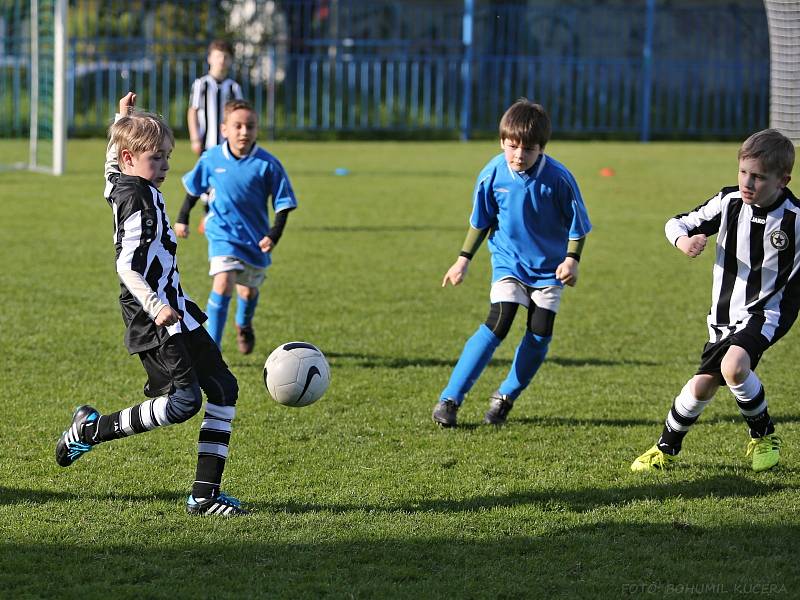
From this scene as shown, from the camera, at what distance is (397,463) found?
5090mm

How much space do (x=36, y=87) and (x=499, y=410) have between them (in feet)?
41.6

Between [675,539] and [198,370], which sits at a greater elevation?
[198,370]

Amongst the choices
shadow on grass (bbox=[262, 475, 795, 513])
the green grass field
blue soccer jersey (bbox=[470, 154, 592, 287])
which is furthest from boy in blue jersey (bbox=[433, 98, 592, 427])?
shadow on grass (bbox=[262, 475, 795, 513])

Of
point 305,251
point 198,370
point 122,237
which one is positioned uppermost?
point 122,237

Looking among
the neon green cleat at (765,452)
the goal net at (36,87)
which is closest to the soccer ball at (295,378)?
the neon green cleat at (765,452)

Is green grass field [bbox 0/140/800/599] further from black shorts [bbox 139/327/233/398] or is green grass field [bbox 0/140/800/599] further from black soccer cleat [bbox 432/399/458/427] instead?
black shorts [bbox 139/327/233/398]

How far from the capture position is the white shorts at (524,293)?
581 cm

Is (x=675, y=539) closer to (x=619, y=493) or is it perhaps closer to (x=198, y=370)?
(x=619, y=493)

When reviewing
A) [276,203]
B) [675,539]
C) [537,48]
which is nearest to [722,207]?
[675,539]

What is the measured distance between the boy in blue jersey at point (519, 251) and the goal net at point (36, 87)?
10874 millimetres

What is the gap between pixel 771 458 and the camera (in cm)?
500

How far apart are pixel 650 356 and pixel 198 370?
150 inches

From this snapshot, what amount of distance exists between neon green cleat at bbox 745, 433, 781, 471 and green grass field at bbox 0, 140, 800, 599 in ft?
0.23

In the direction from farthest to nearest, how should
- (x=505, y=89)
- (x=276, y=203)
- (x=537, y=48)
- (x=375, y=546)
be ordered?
(x=537, y=48) < (x=505, y=89) < (x=276, y=203) < (x=375, y=546)
